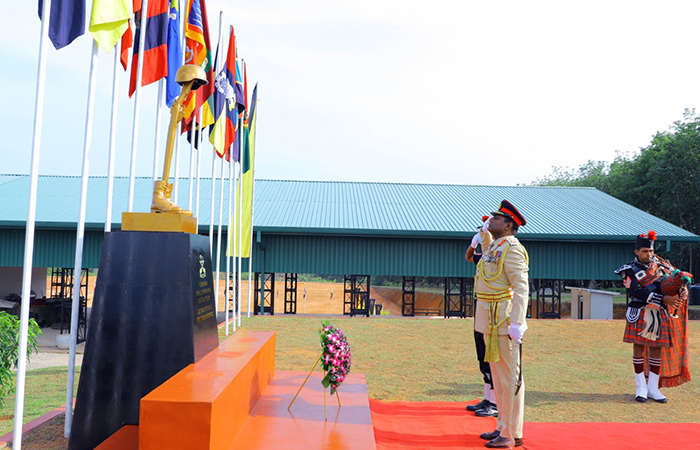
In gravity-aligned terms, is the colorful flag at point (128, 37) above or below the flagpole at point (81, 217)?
above

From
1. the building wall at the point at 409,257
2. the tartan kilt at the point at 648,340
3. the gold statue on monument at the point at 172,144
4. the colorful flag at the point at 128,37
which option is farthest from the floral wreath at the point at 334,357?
the building wall at the point at 409,257

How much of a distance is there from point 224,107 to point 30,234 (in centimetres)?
569

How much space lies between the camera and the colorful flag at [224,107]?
904cm

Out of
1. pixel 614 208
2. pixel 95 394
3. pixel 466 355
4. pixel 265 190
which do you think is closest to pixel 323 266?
pixel 265 190

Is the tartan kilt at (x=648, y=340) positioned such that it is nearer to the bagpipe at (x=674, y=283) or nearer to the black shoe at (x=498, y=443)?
the bagpipe at (x=674, y=283)

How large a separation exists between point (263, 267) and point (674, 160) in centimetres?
2553

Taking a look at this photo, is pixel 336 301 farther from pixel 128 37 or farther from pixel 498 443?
pixel 498 443

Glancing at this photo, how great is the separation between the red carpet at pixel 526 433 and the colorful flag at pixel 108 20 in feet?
14.4

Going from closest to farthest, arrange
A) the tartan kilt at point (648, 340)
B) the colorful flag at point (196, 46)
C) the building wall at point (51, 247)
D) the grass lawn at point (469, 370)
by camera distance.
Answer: the grass lawn at point (469, 370), the tartan kilt at point (648, 340), the colorful flag at point (196, 46), the building wall at point (51, 247)

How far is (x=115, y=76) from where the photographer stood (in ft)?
16.9

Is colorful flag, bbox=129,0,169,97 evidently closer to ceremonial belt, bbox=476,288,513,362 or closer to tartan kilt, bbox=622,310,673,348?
ceremonial belt, bbox=476,288,513,362

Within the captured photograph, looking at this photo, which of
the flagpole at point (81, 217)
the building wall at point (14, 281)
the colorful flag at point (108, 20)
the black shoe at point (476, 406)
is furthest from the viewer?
the building wall at point (14, 281)

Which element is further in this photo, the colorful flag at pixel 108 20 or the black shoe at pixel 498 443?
the colorful flag at pixel 108 20

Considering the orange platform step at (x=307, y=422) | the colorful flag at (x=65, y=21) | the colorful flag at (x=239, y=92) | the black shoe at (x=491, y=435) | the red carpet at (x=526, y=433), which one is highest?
the colorful flag at (x=239, y=92)
